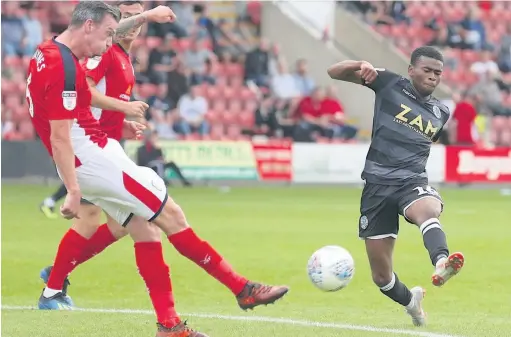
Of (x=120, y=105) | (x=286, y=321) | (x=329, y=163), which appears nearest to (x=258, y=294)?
(x=286, y=321)

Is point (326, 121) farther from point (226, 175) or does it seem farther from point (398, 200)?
point (398, 200)

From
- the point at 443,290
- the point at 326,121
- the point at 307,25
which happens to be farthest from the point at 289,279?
the point at 307,25

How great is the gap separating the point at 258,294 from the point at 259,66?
2065 centimetres

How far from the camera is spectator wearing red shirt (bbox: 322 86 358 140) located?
2650 centimetres

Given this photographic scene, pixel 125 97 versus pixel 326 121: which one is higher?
pixel 125 97

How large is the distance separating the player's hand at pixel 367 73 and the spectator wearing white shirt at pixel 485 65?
2206cm

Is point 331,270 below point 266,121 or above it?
above

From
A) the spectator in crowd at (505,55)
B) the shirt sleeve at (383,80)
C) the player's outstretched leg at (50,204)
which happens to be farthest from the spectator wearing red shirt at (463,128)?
the shirt sleeve at (383,80)

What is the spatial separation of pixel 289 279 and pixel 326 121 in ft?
50.1

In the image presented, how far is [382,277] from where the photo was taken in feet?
26.7

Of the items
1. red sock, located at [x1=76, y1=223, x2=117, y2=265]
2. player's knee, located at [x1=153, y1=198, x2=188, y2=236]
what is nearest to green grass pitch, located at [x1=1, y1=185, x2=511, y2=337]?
red sock, located at [x1=76, y1=223, x2=117, y2=265]

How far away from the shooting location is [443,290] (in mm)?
10562

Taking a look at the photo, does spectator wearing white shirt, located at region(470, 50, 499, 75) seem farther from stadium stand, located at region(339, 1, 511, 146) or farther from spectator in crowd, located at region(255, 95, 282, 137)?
spectator in crowd, located at region(255, 95, 282, 137)

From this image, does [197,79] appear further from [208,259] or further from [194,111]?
[208,259]
